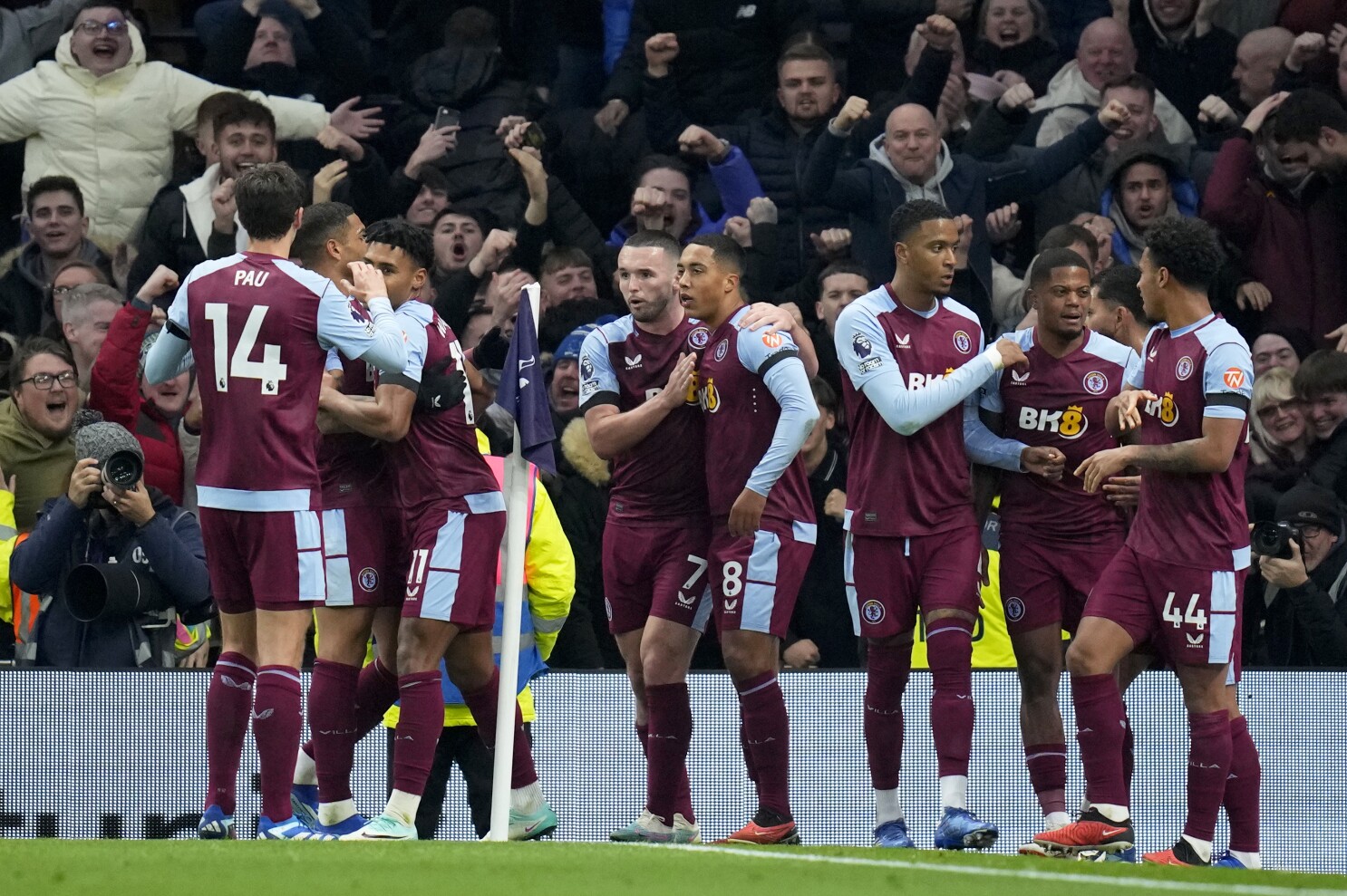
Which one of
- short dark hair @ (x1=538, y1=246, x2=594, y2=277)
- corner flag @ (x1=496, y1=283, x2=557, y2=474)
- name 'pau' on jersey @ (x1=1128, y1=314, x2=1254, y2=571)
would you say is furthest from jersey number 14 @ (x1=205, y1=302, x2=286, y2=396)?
short dark hair @ (x1=538, y1=246, x2=594, y2=277)

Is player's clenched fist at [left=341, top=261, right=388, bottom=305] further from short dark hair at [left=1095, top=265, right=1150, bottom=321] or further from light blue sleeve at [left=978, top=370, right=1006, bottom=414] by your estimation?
short dark hair at [left=1095, top=265, right=1150, bottom=321]

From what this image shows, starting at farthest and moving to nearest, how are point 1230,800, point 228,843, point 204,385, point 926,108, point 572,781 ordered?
point 926,108, point 572,781, point 1230,800, point 204,385, point 228,843

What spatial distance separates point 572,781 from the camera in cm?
941

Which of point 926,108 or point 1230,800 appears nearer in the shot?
point 1230,800

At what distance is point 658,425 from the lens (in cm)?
845

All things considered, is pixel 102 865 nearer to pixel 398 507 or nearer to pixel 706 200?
pixel 398 507

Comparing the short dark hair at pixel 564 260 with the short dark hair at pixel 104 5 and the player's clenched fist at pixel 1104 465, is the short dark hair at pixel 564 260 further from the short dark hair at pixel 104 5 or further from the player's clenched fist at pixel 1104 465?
the player's clenched fist at pixel 1104 465

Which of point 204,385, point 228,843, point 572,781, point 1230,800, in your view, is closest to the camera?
point 228,843

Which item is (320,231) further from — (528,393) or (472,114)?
(472,114)

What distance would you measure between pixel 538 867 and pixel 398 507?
2352mm

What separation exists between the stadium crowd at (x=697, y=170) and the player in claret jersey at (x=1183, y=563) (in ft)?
7.30

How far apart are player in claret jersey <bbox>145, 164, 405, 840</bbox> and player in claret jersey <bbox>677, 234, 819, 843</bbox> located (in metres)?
1.49

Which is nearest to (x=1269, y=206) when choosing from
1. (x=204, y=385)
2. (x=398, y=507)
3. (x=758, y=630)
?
(x=758, y=630)

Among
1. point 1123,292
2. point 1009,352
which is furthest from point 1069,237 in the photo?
point 1009,352
